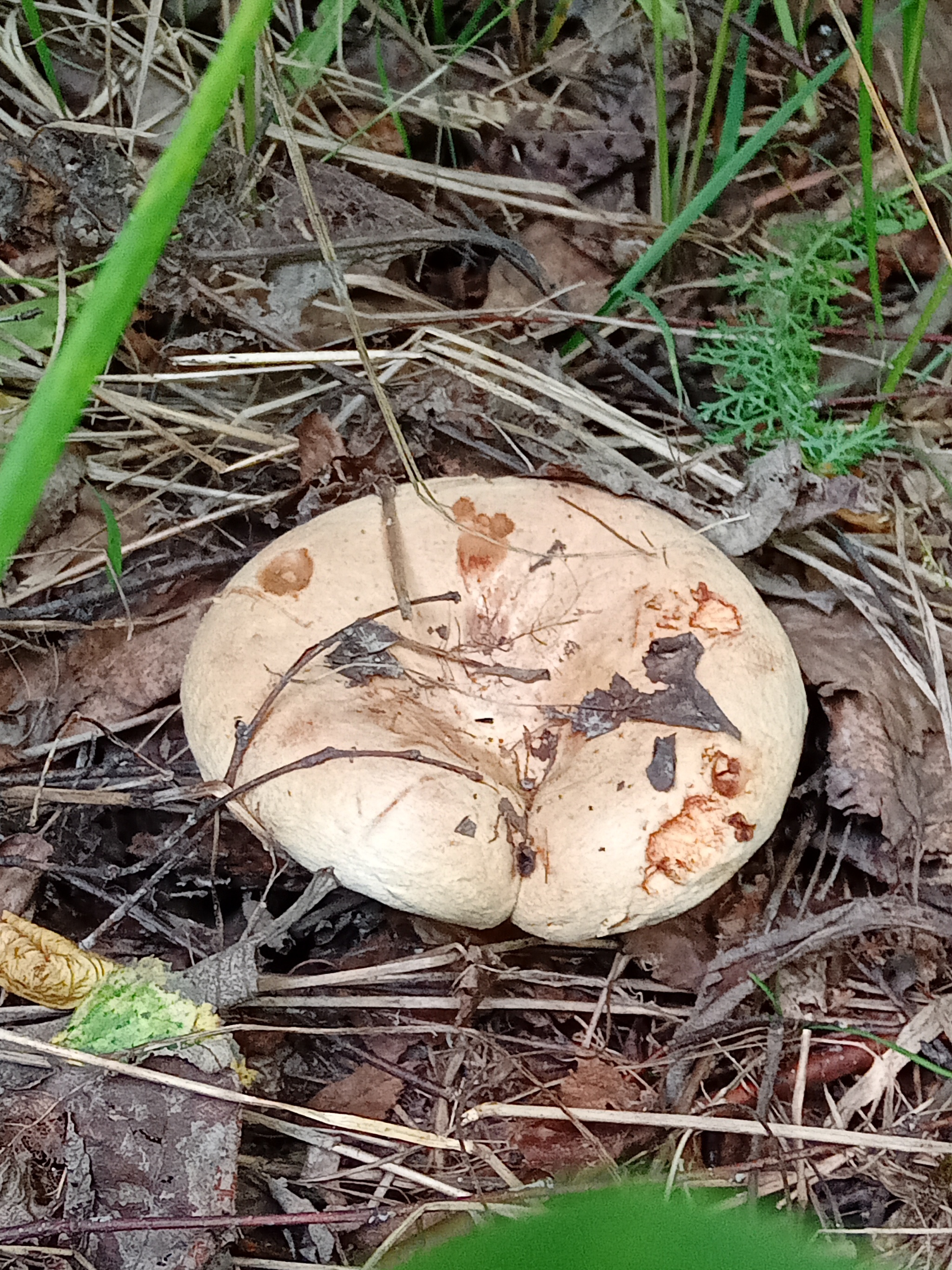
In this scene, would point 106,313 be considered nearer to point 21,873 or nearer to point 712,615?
point 712,615

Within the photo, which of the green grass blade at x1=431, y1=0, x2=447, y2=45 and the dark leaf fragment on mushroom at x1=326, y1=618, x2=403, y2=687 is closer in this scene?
the dark leaf fragment on mushroom at x1=326, y1=618, x2=403, y2=687

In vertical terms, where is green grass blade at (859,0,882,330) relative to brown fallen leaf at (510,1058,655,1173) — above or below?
above

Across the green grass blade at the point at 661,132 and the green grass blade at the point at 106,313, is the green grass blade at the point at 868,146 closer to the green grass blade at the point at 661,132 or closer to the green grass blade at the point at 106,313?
the green grass blade at the point at 661,132

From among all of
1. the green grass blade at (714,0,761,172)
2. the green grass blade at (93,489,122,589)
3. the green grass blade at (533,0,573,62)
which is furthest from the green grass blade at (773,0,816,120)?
the green grass blade at (93,489,122,589)

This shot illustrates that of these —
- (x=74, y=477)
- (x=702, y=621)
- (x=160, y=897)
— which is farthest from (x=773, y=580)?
(x=74, y=477)

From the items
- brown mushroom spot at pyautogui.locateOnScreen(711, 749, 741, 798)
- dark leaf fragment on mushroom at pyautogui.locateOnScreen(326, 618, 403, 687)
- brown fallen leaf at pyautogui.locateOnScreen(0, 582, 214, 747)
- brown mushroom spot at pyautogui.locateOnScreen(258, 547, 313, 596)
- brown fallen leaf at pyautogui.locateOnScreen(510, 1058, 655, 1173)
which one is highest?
brown mushroom spot at pyautogui.locateOnScreen(258, 547, 313, 596)

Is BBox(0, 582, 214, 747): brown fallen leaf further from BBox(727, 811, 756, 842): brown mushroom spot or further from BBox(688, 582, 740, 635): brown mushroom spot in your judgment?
BBox(727, 811, 756, 842): brown mushroom spot

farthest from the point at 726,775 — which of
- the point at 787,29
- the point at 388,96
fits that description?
the point at 388,96

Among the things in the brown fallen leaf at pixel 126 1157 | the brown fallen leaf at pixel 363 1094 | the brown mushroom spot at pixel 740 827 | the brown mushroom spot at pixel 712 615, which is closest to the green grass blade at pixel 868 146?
the brown mushroom spot at pixel 712 615
